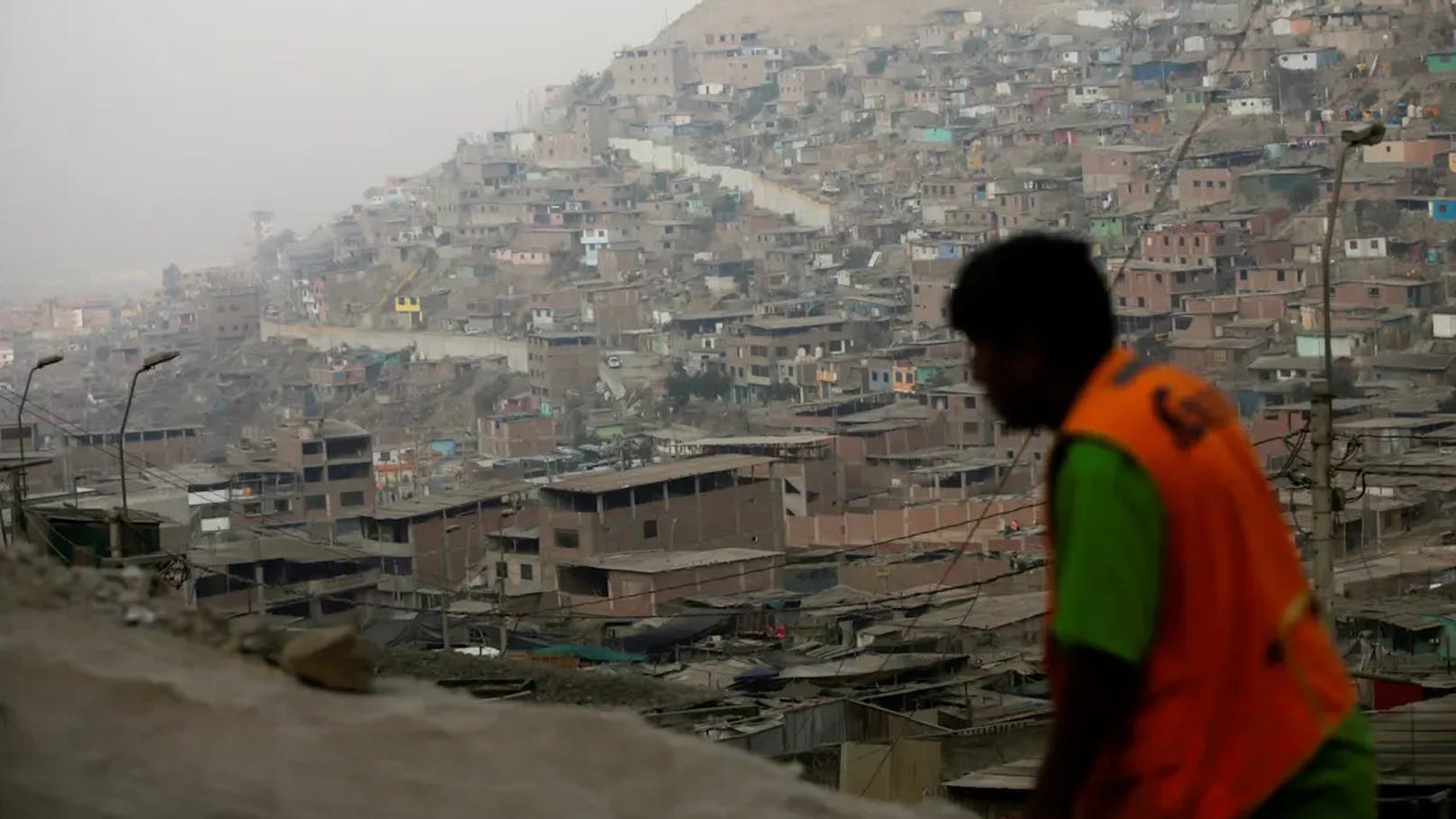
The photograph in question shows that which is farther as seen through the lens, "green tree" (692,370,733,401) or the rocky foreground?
"green tree" (692,370,733,401)

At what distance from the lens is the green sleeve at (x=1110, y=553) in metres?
1.12

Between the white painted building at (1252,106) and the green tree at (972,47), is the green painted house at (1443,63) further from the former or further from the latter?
the green tree at (972,47)

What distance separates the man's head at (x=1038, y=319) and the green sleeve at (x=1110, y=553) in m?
0.10

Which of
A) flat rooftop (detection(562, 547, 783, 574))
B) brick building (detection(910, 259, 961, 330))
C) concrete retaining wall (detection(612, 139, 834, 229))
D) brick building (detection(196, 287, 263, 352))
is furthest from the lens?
concrete retaining wall (detection(612, 139, 834, 229))

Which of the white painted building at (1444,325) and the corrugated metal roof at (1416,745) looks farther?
the white painted building at (1444,325)

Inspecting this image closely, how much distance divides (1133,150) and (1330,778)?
1384 inches

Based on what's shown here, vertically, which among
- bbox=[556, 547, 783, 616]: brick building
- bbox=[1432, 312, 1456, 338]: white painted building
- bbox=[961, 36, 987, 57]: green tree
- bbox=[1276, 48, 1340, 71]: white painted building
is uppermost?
bbox=[961, 36, 987, 57]: green tree

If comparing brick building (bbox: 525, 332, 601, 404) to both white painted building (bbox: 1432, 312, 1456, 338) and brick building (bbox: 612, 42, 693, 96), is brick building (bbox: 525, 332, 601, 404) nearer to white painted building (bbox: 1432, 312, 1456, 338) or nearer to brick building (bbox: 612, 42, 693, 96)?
white painted building (bbox: 1432, 312, 1456, 338)

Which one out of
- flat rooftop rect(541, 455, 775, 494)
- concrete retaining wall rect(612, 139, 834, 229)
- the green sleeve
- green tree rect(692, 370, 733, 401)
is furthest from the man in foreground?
concrete retaining wall rect(612, 139, 834, 229)

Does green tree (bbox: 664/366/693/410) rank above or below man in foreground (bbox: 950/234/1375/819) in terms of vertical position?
below

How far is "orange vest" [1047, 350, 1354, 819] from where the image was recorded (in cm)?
114

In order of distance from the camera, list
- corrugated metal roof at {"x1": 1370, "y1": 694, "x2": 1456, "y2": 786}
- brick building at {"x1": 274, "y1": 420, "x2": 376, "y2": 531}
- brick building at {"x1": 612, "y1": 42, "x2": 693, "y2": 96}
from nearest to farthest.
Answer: corrugated metal roof at {"x1": 1370, "y1": 694, "x2": 1456, "y2": 786} → brick building at {"x1": 274, "y1": 420, "x2": 376, "y2": 531} → brick building at {"x1": 612, "y1": 42, "x2": 693, "y2": 96}

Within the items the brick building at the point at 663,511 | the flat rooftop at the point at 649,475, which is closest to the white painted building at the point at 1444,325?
the flat rooftop at the point at 649,475

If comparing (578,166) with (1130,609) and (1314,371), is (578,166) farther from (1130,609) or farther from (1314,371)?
(1130,609)
